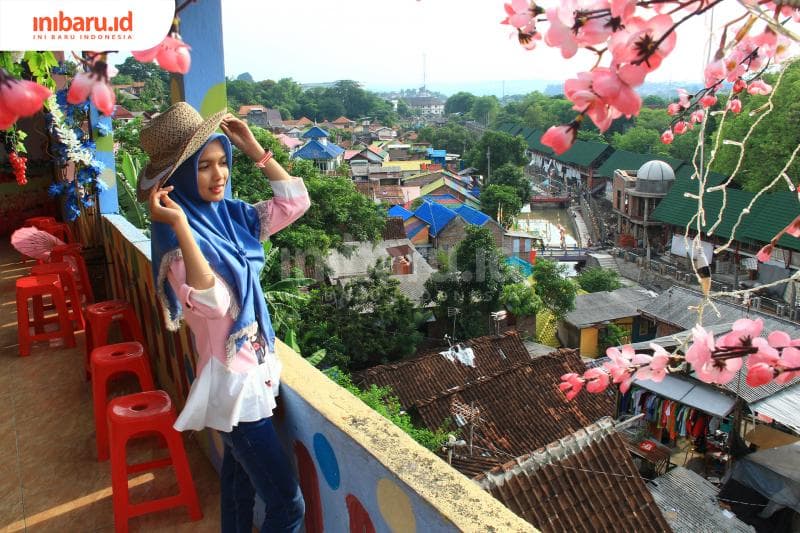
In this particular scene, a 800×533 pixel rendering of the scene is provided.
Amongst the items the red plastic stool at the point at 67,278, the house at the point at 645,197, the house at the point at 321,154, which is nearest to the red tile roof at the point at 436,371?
the red plastic stool at the point at 67,278

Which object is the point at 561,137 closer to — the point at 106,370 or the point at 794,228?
the point at 794,228

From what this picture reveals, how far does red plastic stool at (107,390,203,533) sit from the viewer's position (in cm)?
213

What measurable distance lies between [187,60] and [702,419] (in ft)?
36.4

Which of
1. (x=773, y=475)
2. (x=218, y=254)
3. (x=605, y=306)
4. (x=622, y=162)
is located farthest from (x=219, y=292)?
(x=622, y=162)

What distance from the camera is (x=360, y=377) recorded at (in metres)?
10.5

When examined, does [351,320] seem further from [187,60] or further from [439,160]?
[439,160]

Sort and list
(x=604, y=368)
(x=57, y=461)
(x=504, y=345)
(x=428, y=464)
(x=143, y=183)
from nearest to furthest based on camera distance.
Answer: (x=604, y=368) → (x=428, y=464) → (x=143, y=183) → (x=57, y=461) → (x=504, y=345)

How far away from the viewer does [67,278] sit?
404 cm

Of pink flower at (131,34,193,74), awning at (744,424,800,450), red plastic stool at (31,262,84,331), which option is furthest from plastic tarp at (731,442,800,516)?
pink flower at (131,34,193,74)

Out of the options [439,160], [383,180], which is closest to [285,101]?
[439,160]

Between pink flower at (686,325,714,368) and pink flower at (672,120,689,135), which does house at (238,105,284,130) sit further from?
pink flower at (686,325,714,368)

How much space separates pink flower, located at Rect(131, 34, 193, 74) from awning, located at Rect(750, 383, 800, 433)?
9.79m

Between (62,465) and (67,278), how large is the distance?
1677 mm

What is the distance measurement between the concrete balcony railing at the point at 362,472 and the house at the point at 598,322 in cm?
1593
